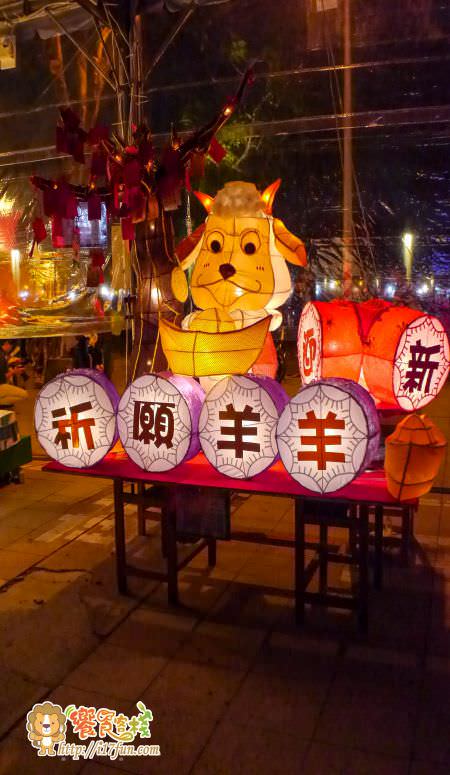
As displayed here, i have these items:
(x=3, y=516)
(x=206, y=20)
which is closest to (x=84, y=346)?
(x=3, y=516)

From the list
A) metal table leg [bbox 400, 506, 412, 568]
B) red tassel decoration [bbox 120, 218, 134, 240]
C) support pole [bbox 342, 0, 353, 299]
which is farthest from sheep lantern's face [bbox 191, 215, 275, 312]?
metal table leg [bbox 400, 506, 412, 568]

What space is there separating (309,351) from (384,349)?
2.31ft

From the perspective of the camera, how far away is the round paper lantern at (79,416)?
5.07 metres

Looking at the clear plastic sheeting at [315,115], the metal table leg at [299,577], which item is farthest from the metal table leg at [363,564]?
the clear plastic sheeting at [315,115]

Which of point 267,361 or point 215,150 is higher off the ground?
point 215,150

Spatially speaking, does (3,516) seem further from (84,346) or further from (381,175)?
(84,346)

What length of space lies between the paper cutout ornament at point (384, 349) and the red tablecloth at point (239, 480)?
0.84 metres

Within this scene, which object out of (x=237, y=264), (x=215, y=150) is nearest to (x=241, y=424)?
(x=237, y=264)

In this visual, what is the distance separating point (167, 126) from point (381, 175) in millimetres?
2966

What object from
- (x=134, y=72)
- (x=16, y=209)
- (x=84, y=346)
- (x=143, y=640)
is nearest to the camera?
(x=143, y=640)

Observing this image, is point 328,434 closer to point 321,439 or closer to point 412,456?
point 321,439

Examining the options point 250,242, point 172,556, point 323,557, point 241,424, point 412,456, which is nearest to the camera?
point 412,456

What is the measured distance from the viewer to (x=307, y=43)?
25.1ft

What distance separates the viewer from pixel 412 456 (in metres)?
4.23
